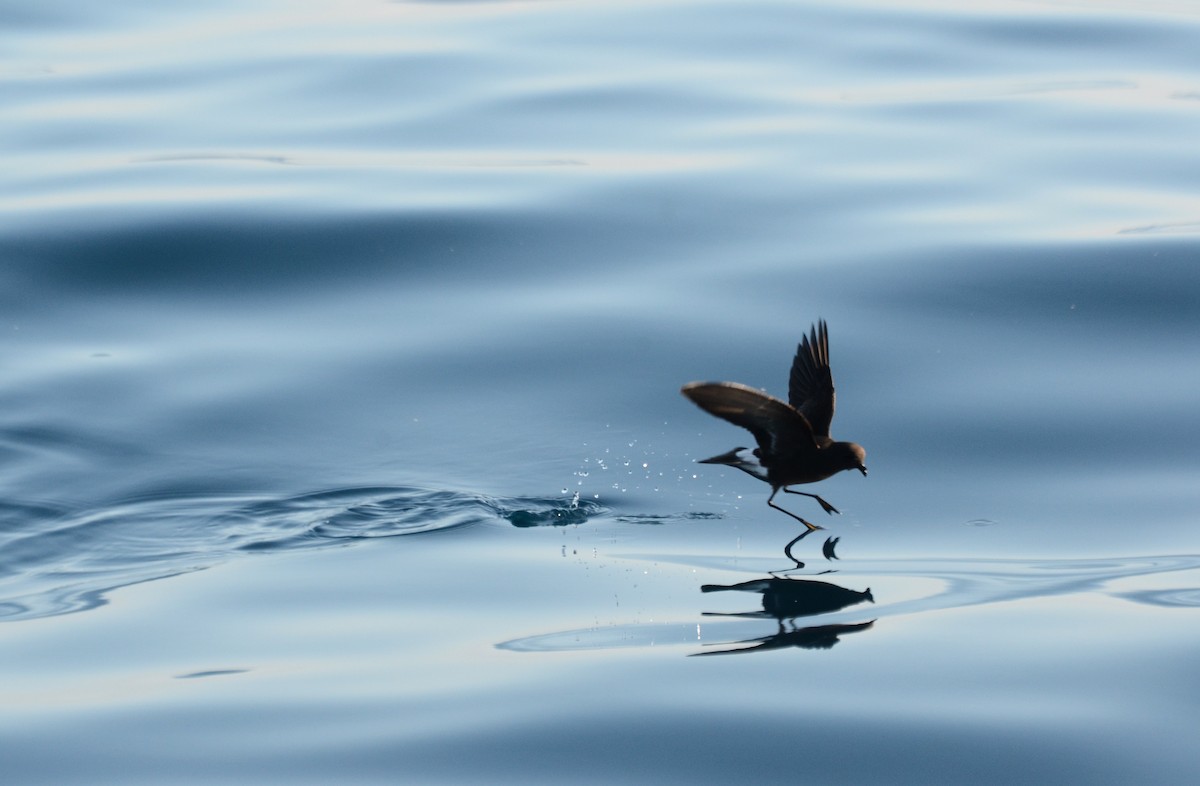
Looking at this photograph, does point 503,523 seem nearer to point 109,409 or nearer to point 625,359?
point 625,359

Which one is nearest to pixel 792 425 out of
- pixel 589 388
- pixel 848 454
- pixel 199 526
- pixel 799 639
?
pixel 848 454

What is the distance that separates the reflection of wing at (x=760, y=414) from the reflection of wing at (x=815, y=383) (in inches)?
10.7

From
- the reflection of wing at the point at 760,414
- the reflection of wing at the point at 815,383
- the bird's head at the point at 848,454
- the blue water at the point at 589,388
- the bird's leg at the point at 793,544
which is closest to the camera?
the blue water at the point at 589,388

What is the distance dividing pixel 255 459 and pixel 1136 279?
4.77 meters

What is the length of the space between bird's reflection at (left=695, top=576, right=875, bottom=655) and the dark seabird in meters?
0.61

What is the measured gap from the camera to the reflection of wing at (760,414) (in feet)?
17.1

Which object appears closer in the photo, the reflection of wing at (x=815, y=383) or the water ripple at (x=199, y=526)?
the water ripple at (x=199, y=526)

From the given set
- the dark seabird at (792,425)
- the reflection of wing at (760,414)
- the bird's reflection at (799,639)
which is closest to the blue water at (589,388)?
the bird's reflection at (799,639)

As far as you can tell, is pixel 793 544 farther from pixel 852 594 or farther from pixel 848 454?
pixel 852 594

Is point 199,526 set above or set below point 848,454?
below

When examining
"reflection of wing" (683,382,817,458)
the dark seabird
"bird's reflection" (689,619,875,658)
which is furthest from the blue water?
"reflection of wing" (683,382,817,458)

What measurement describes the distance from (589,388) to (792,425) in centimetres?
197

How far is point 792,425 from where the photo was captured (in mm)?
5664

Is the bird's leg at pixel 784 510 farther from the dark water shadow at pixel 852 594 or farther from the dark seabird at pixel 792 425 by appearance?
the dark water shadow at pixel 852 594
